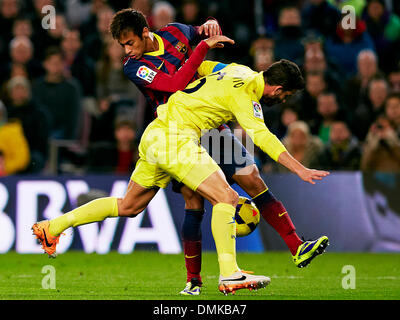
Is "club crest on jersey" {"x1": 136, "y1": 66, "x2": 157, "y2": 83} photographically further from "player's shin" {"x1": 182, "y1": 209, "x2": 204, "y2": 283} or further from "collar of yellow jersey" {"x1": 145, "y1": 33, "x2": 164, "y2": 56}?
"player's shin" {"x1": 182, "y1": 209, "x2": 204, "y2": 283}

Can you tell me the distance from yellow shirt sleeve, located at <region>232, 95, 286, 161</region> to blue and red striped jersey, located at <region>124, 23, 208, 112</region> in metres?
0.53

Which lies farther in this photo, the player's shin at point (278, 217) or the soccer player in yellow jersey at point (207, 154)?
the player's shin at point (278, 217)

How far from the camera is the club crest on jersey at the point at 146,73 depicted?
7.32 m

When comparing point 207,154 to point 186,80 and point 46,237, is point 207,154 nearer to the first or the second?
point 186,80

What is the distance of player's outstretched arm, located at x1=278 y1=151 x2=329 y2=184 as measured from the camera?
6539 mm

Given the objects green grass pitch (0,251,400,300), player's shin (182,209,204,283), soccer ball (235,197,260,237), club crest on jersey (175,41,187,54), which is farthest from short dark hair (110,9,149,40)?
green grass pitch (0,251,400,300)

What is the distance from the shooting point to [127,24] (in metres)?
7.29

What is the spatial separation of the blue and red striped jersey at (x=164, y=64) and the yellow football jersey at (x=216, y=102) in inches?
5.3

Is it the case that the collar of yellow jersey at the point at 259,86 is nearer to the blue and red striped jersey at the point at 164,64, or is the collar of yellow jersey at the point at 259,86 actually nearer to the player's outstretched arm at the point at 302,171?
the blue and red striped jersey at the point at 164,64

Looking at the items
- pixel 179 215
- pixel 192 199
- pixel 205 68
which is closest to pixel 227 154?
pixel 192 199

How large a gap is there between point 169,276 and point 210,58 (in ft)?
16.9

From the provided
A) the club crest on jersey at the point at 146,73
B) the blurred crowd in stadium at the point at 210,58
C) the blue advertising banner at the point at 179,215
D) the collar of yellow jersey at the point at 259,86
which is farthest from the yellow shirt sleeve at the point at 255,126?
the blurred crowd in stadium at the point at 210,58

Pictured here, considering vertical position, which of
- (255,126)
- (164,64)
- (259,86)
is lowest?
(255,126)

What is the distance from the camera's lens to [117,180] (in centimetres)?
1159
